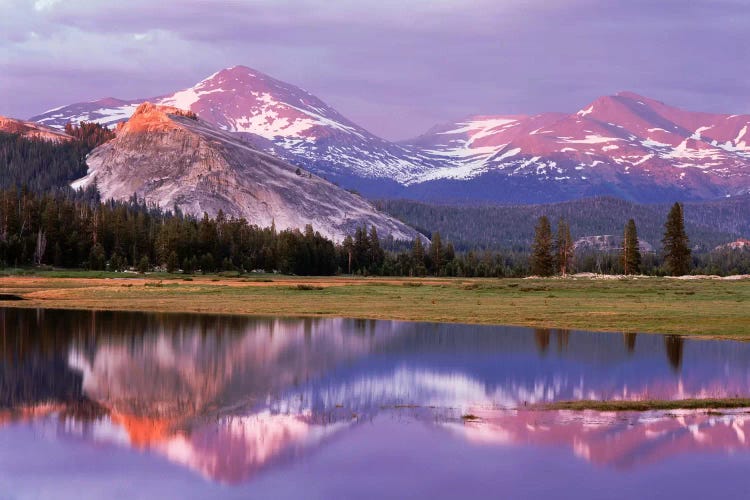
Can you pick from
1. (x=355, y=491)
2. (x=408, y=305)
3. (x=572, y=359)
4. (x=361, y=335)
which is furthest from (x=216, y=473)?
(x=408, y=305)

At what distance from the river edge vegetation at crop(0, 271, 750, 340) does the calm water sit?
14.5 metres

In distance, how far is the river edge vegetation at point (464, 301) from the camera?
245 feet

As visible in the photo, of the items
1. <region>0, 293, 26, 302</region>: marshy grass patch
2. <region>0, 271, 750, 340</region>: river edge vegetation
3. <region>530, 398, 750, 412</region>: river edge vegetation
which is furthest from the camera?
<region>0, 293, 26, 302</region>: marshy grass patch

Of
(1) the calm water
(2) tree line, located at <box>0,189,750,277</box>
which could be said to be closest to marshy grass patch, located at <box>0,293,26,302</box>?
(1) the calm water

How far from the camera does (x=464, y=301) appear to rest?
98.9 metres

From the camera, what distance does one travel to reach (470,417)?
36.2 metres

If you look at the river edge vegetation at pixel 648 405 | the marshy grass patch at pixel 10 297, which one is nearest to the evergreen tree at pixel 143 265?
the marshy grass patch at pixel 10 297

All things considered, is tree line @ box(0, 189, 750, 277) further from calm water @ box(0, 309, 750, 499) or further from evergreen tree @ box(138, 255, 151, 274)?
calm water @ box(0, 309, 750, 499)

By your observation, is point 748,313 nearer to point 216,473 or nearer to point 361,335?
point 361,335

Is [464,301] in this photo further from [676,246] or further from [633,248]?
[633,248]

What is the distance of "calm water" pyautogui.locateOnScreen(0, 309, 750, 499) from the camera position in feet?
89.5

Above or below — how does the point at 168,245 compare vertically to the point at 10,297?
above

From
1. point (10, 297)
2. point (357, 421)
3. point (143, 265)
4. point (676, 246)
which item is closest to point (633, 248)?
point (676, 246)

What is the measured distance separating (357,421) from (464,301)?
6440 cm
